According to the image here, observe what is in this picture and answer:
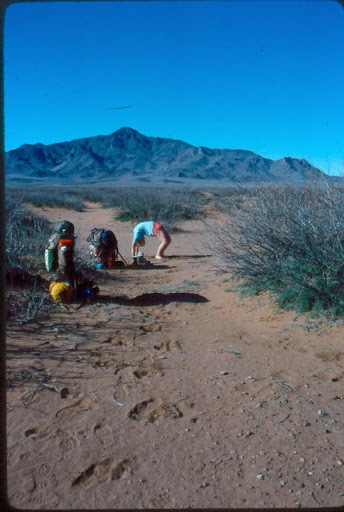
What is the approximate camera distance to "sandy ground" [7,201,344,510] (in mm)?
2385

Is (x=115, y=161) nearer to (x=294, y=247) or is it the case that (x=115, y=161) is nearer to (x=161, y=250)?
(x=161, y=250)

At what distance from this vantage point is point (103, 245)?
8.82 m

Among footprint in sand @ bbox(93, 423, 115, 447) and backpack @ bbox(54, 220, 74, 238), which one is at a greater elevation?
backpack @ bbox(54, 220, 74, 238)

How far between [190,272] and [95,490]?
258 inches

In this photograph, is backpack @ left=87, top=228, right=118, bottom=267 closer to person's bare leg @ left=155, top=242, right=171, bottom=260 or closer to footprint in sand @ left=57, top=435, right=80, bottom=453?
person's bare leg @ left=155, top=242, right=171, bottom=260

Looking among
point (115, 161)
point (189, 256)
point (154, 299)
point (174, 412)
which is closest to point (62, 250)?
point (154, 299)

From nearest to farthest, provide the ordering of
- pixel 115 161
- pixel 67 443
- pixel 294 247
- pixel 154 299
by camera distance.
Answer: pixel 67 443, pixel 294 247, pixel 154 299, pixel 115 161

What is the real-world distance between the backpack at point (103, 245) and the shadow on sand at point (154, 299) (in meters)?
2.43

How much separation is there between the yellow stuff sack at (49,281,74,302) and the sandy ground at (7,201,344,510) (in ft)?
0.63

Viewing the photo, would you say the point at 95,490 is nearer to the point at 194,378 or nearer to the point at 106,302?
the point at 194,378

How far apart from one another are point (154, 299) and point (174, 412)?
10.8ft

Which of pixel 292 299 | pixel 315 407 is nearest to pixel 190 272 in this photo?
pixel 292 299

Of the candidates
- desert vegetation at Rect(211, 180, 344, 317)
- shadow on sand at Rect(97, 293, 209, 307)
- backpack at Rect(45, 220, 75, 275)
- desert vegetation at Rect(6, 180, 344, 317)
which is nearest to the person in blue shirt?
desert vegetation at Rect(6, 180, 344, 317)

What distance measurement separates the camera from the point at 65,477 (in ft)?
8.06
